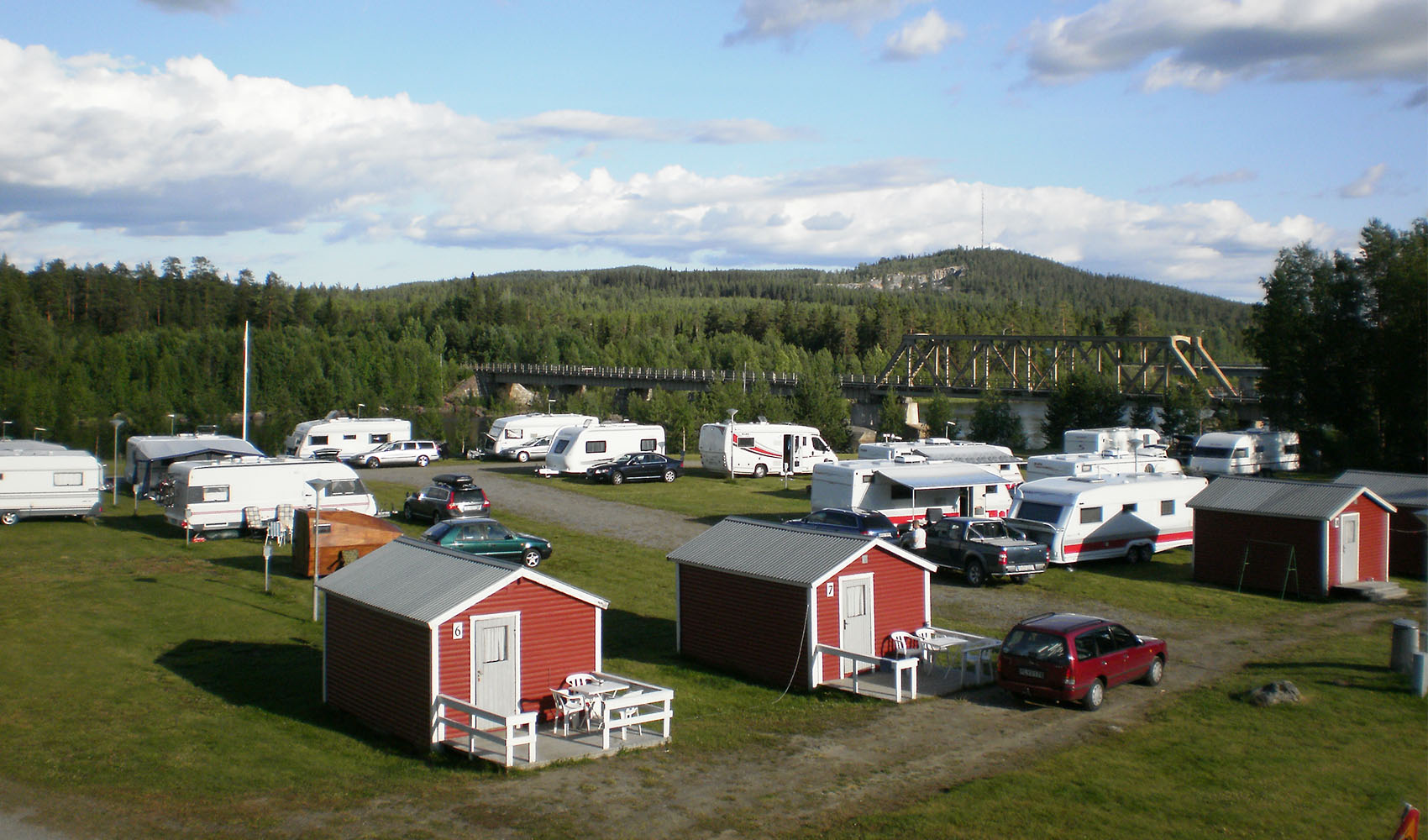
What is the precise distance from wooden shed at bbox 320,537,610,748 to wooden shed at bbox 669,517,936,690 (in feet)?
11.5

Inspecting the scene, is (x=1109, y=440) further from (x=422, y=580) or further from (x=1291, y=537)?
(x=422, y=580)

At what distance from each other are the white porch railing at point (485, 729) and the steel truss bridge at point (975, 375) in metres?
60.9

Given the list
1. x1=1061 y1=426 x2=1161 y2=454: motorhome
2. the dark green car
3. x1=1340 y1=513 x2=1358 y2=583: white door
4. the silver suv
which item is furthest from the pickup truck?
the silver suv

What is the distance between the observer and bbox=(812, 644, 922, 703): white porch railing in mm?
17109

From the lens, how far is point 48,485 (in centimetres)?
3141

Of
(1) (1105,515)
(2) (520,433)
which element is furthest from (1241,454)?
(2) (520,433)

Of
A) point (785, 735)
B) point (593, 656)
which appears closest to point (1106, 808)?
point (785, 735)

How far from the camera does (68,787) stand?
12.8 metres

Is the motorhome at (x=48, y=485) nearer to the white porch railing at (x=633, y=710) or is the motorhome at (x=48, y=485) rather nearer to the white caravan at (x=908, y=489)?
the white caravan at (x=908, y=489)

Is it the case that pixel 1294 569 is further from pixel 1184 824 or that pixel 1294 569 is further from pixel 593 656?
pixel 593 656

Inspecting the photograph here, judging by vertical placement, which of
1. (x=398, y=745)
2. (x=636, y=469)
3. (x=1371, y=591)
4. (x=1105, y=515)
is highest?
(x=636, y=469)

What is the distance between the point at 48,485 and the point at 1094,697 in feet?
96.7

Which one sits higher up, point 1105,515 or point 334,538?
point 1105,515

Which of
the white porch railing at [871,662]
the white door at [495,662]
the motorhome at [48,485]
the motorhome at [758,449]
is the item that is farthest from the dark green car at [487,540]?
the motorhome at [758,449]
